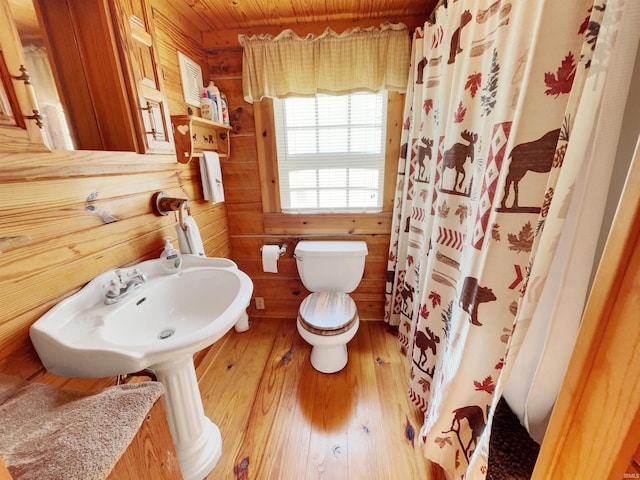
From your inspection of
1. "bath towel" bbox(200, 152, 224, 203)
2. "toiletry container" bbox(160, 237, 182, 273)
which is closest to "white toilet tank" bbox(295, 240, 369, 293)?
"bath towel" bbox(200, 152, 224, 203)

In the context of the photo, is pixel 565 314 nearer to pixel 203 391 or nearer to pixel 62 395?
pixel 62 395

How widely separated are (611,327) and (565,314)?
18.9 inches

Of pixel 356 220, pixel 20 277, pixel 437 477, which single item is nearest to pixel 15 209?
pixel 20 277

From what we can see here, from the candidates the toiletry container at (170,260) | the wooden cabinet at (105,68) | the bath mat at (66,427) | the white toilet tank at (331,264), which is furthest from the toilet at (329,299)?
the wooden cabinet at (105,68)

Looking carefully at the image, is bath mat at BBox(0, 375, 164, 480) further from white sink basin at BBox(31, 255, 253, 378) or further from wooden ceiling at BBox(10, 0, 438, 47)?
wooden ceiling at BBox(10, 0, 438, 47)

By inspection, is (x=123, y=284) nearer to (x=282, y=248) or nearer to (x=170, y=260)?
(x=170, y=260)

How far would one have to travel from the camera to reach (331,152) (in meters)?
1.77

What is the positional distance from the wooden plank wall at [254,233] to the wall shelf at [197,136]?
135 mm

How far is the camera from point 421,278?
1304 millimetres

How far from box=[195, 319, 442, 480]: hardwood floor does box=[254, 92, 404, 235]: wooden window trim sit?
2.64 ft

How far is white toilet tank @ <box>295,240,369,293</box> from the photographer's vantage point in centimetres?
171

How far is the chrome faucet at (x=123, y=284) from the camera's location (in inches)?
34.5

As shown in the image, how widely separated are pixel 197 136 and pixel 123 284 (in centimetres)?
87

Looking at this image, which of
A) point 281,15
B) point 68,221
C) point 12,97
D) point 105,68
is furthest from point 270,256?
point 281,15
